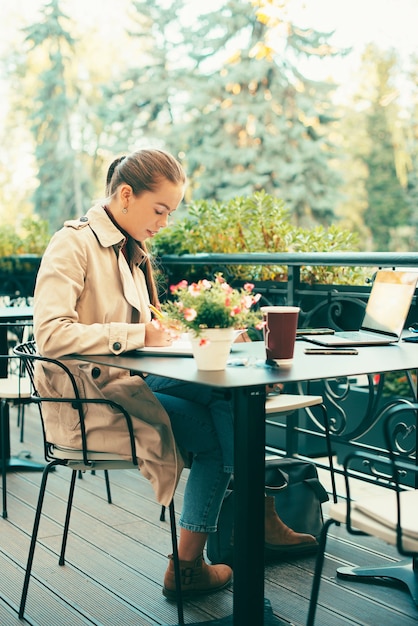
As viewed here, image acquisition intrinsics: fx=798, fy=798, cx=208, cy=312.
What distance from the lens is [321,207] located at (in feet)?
57.7

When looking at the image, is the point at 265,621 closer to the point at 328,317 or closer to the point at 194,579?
the point at 194,579

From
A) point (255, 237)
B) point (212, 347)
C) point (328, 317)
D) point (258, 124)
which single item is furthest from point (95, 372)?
point (258, 124)

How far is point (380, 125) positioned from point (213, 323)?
943 inches

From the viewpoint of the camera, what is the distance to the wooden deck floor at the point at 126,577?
2.44m

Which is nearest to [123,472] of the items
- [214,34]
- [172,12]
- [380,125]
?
[214,34]

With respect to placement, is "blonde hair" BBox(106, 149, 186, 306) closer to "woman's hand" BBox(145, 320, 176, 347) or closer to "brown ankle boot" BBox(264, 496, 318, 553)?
"woman's hand" BBox(145, 320, 176, 347)

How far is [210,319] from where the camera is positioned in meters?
1.97

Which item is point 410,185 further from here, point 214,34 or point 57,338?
point 57,338

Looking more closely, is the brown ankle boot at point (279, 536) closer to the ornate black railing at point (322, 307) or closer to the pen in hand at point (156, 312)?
the ornate black railing at point (322, 307)

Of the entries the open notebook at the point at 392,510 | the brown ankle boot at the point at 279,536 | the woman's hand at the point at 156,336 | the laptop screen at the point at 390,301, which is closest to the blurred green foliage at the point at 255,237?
the laptop screen at the point at 390,301

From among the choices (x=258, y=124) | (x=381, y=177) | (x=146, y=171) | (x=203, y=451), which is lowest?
(x=203, y=451)

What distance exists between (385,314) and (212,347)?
0.94 metres

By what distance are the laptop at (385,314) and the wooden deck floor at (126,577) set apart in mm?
824

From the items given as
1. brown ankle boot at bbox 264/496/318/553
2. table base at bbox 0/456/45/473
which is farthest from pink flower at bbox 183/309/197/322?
table base at bbox 0/456/45/473
